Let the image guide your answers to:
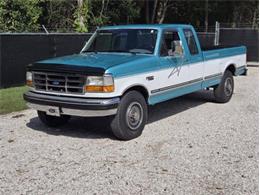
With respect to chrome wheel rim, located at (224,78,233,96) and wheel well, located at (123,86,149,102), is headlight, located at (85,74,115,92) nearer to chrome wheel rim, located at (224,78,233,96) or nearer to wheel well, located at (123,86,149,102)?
wheel well, located at (123,86,149,102)

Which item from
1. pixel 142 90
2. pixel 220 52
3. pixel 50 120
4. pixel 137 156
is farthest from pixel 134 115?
pixel 220 52

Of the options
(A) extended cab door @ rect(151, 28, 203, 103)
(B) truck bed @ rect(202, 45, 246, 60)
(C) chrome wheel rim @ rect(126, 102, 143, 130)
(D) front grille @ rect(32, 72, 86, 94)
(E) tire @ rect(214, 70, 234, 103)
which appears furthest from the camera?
(E) tire @ rect(214, 70, 234, 103)

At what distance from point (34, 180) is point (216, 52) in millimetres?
5655

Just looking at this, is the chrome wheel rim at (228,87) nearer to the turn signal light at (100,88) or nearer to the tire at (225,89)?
the tire at (225,89)

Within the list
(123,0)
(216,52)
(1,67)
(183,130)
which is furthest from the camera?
(123,0)

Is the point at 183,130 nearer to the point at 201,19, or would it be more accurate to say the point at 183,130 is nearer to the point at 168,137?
the point at 168,137

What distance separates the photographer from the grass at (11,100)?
8961mm

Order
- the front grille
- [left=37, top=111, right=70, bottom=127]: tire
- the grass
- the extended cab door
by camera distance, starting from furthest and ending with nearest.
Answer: the grass → [left=37, top=111, right=70, bottom=127]: tire → the extended cab door → the front grille

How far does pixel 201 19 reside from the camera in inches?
1144

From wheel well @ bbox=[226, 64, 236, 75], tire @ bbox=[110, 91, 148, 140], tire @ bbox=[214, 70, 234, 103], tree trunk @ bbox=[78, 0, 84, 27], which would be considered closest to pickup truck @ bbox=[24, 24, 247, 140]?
tire @ bbox=[110, 91, 148, 140]

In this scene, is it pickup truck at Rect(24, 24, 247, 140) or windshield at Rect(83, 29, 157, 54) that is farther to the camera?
windshield at Rect(83, 29, 157, 54)

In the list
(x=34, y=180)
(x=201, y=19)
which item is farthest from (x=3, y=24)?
(x=201, y=19)


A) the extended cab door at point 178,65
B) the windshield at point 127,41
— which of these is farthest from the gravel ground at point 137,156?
the windshield at point 127,41

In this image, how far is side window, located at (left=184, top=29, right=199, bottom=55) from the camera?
27.1 feet
